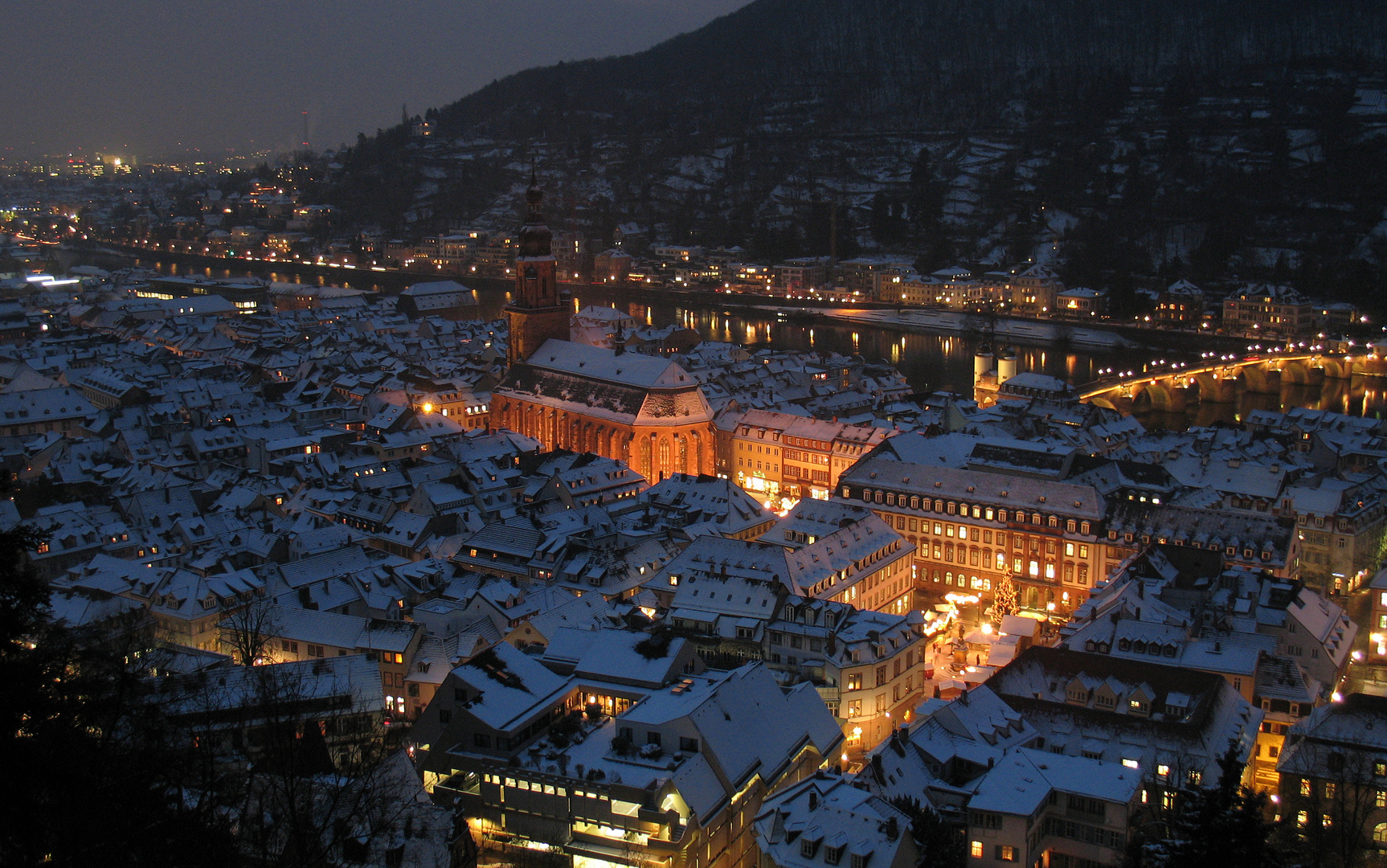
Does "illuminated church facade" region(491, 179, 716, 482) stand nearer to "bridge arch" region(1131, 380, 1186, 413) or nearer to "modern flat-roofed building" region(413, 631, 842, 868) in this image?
"modern flat-roofed building" region(413, 631, 842, 868)

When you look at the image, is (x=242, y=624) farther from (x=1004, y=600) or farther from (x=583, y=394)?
(x=583, y=394)

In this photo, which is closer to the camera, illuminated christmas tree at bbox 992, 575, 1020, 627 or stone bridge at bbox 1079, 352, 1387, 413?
illuminated christmas tree at bbox 992, 575, 1020, 627

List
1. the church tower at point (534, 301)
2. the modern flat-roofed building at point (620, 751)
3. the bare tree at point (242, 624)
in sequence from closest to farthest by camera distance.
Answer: the modern flat-roofed building at point (620, 751)
the bare tree at point (242, 624)
the church tower at point (534, 301)

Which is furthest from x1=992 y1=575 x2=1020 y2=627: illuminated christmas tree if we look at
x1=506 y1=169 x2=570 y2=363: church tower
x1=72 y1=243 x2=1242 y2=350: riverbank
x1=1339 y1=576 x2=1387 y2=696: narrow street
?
x1=72 y1=243 x2=1242 y2=350: riverbank

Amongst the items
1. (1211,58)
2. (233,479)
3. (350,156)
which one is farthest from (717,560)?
(350,156)

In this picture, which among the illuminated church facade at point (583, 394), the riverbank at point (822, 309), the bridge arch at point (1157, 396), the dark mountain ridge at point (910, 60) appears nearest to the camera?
the illuminated church facade at point (583, 394)

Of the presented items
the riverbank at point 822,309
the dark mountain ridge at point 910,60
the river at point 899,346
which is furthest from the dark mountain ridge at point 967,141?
the river at point 899,346

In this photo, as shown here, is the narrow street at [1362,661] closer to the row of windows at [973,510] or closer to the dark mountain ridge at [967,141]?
the row of windows at [973,510]

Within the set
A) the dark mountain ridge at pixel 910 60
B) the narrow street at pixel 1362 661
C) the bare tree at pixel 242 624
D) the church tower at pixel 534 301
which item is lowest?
the narrow street at pixel 1362 661
